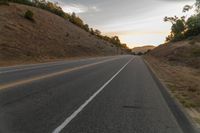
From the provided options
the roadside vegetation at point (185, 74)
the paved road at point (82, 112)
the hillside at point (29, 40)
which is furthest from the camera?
the hillside at point (29, 40)

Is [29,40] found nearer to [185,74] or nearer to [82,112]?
[185,74]

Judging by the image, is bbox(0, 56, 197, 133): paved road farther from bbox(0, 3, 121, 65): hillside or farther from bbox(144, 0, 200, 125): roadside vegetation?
bbox(0, 3, 121, 65): hillside

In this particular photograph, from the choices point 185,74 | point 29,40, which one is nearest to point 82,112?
point 185,74

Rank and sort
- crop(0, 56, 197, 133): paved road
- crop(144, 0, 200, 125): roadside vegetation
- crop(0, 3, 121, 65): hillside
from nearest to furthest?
1. crop(0, 56, 197, 133): paved road
2. crop(144, 0, 200, 125): roadside vegetation
3. crop(0, 3, 121, 65): hillside

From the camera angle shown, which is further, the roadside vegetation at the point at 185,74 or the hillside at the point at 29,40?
the hillside at the point at 29,40

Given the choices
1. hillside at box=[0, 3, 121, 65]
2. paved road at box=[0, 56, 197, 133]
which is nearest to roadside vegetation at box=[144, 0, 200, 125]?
paved road at box=[0, 56, 197, 133]

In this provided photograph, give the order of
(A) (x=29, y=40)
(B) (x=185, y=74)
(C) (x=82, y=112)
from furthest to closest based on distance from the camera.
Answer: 1. (A) (x=29, y=40)
2. (B) (x=185, y=74)
3. (C) (x=82, y=112)

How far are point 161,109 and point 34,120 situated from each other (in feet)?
13.7

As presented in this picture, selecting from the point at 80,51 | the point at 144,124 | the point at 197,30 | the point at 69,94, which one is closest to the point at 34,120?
Answer: the point at 144,124

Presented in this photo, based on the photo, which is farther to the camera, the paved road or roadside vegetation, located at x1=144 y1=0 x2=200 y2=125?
roadside vegetation, located at x1=144 y1=0 x2=200 y2=125

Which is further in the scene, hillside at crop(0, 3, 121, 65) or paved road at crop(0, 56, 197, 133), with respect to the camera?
hillside at crop(0, 3, 121, 65)

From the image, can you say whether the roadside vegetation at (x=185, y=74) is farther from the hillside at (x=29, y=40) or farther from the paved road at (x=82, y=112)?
the hillside at (x=29, y=40)

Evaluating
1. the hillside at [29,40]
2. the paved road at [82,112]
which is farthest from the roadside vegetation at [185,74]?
the hillside at [29,40]

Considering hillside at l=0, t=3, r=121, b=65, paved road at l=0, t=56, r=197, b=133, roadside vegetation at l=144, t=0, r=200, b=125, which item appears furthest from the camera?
hillside at l=0, t=3, r=121, b=65
